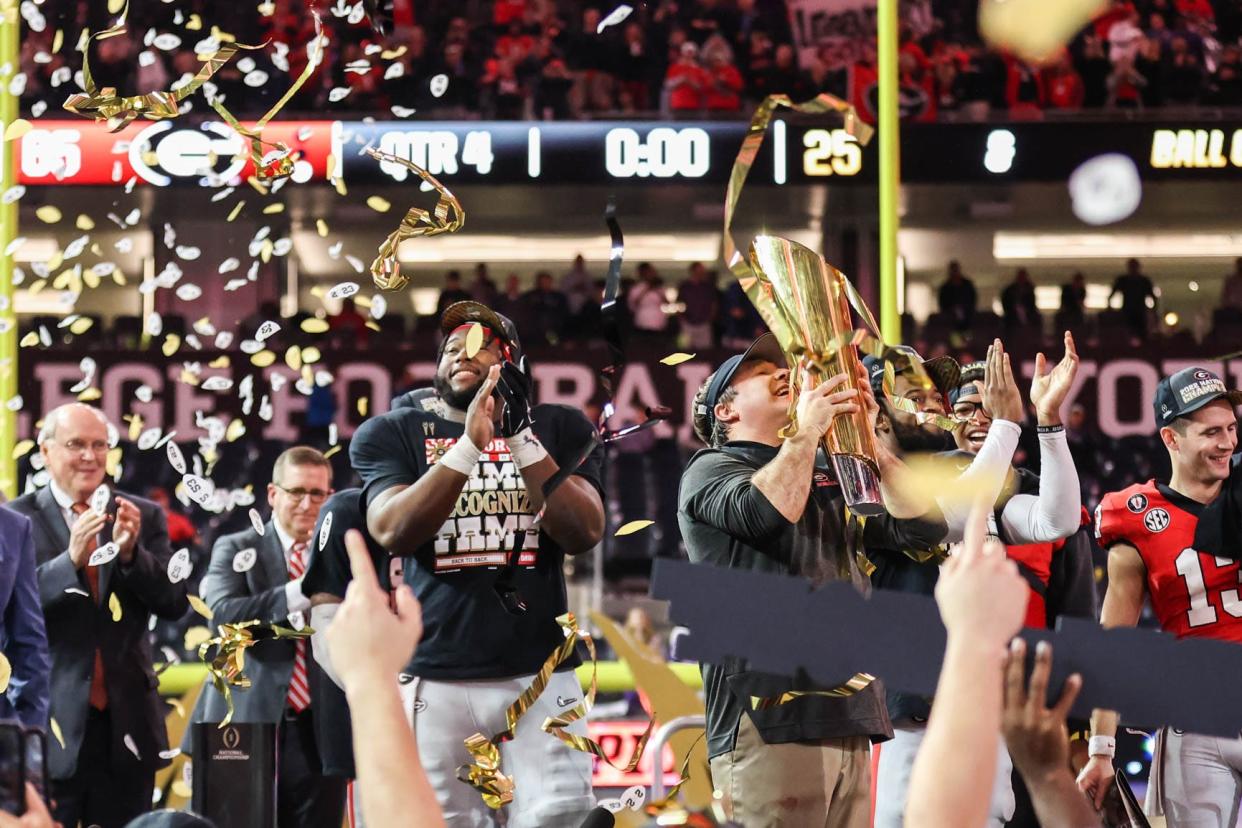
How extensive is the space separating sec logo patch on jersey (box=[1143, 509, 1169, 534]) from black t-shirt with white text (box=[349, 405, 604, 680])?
152 cm

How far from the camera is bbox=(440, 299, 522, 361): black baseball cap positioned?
4.27m

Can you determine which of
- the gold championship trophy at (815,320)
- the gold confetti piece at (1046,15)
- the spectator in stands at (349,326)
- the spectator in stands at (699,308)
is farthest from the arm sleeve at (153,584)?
the spectator in stands at (699,308)

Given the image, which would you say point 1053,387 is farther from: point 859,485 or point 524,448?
point 524,448

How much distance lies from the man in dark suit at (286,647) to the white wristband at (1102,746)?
249 centimetres

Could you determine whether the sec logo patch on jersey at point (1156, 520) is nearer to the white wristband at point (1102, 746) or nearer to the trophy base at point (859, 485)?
the white wristband at point (1102, 746)

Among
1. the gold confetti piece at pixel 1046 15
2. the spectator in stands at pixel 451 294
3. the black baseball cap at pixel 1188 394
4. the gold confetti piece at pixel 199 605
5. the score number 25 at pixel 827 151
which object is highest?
the score number 25 at pixel 827 151

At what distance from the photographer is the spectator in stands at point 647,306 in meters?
14.9

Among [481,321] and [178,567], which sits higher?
[481,321]

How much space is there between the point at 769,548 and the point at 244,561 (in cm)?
264

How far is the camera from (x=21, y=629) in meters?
4.38

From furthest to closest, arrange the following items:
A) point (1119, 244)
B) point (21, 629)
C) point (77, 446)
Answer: point (1119, 244), point (77, 446), point (21, 629)

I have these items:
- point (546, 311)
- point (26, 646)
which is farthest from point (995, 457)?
point (546, 311)

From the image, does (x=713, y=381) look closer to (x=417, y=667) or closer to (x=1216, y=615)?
(x=417, y=667)

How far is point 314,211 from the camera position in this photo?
18.4 m
